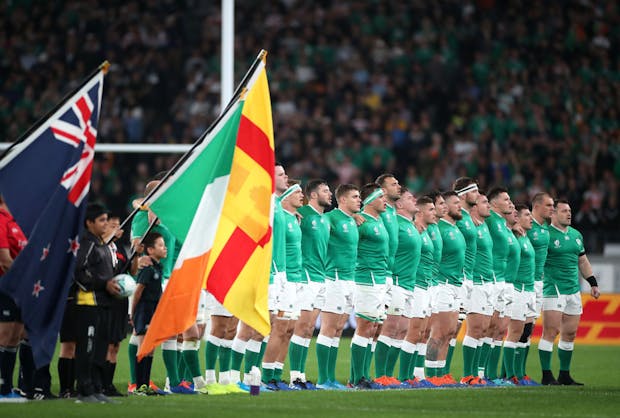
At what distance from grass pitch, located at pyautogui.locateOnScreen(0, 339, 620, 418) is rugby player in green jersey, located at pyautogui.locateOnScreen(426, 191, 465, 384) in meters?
1.03

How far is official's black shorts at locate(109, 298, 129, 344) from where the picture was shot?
13.7 meters

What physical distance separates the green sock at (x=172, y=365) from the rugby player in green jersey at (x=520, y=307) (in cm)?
499

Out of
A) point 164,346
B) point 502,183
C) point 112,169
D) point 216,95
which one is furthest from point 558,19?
point 164,346

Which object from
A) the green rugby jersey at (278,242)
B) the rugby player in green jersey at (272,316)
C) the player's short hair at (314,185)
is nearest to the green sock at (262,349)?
the rugby player in green jersey at (272,316)

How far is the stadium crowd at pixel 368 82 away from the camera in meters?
27.8

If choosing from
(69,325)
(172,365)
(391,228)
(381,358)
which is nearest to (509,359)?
(381,358)

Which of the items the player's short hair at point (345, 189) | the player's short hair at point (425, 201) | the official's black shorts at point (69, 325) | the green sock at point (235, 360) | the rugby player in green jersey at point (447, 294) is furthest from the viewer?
the player's short hair at point (425, 201)

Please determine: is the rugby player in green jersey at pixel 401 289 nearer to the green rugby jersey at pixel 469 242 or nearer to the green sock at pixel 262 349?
the green rugby jersey at pixel 469 242

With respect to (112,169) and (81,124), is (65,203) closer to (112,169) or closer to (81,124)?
(81,124)

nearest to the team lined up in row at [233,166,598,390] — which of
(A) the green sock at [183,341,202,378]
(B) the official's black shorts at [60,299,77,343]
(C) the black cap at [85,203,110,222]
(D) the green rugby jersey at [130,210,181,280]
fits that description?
(A) the green sock at [183,341,202,378]

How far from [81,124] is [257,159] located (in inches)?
69.1

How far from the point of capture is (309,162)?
2805 cm

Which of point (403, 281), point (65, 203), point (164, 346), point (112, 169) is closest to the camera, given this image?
point (65, 203)

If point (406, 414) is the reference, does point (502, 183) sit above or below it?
above
